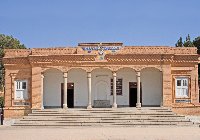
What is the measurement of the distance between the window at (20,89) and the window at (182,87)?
11792 mm

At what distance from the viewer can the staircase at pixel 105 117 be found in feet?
90.4

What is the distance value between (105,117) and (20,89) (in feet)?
25.2

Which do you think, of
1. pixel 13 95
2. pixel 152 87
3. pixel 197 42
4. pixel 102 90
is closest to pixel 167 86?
pixel 152 87

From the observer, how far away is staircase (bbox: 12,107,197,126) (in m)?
27.6

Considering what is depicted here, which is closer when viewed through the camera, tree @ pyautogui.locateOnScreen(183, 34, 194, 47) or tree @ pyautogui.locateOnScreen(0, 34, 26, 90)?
tree @ pyautogui.locateOnScreen(183, 34, 194, 47)

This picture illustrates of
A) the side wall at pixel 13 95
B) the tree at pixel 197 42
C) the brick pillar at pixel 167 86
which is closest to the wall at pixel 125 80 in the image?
the brick pillar at pixel 167 86

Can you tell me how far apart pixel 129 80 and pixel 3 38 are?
109 feet

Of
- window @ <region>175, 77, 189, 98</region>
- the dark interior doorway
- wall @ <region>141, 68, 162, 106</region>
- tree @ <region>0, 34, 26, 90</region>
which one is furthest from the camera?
tree @ <region>0, 34, 26, 90</region>

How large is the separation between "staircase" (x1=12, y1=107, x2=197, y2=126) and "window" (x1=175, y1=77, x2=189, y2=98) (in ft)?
7.54

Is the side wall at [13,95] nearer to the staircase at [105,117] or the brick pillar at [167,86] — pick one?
the staircase at [105,117]

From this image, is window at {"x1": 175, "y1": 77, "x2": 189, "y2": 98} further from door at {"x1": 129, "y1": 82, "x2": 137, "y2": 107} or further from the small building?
door at {"x1": 129, "y1": 82, "x2": 137, "y2": 107}

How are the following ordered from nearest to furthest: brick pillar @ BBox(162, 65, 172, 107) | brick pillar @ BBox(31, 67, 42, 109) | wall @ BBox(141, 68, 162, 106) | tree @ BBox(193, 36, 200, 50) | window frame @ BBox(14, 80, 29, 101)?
brick pillar @ BBox(162, 65, 172, 107) < brick pillar @ BBox(31, 67, 42, 109) < window frame @ BBox(14, 80, 29, 101) < wall @ BBox(141, 68, 162, 106) < tree @ BBox(193, 36, 200, 50)

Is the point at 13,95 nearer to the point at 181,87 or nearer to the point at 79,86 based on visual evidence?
the point at 79,86

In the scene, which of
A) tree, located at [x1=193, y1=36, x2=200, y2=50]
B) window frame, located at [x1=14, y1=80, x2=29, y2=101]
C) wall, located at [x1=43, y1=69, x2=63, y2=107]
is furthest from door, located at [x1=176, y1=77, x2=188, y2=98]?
tree, located at [x1=193, y1=36, x2=200, y2=50]
